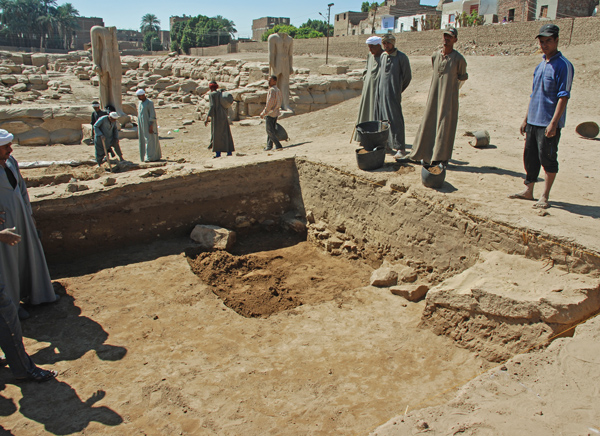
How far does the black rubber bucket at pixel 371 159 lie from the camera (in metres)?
5.54

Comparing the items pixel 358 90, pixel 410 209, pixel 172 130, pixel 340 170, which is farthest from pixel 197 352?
pixel 358 90

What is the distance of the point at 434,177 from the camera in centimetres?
481

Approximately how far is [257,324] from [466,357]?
1789mm

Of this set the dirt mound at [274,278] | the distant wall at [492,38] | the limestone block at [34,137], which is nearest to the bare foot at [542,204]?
the dirt mound at [274,278]

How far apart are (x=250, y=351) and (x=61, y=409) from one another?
1.38 metres

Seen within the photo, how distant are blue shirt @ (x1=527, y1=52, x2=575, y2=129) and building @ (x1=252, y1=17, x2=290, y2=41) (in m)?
50.4

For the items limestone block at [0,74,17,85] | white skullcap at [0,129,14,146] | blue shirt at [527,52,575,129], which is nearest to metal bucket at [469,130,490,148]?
blue shirt at [527,52,575,129]

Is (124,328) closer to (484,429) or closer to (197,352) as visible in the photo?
(197,352)

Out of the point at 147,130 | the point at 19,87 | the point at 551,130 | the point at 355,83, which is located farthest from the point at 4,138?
the point at 19,87

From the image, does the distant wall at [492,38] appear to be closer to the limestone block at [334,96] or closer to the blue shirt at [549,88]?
the limestone block at [334,96]

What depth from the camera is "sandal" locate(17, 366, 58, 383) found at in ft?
10.6

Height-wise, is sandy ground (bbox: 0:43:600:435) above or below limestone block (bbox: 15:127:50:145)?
below

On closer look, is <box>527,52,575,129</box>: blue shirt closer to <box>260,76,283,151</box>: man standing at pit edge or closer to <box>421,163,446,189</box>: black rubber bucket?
<box>421,163,446,189</box>: black rubber bucket

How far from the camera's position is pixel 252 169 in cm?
636
